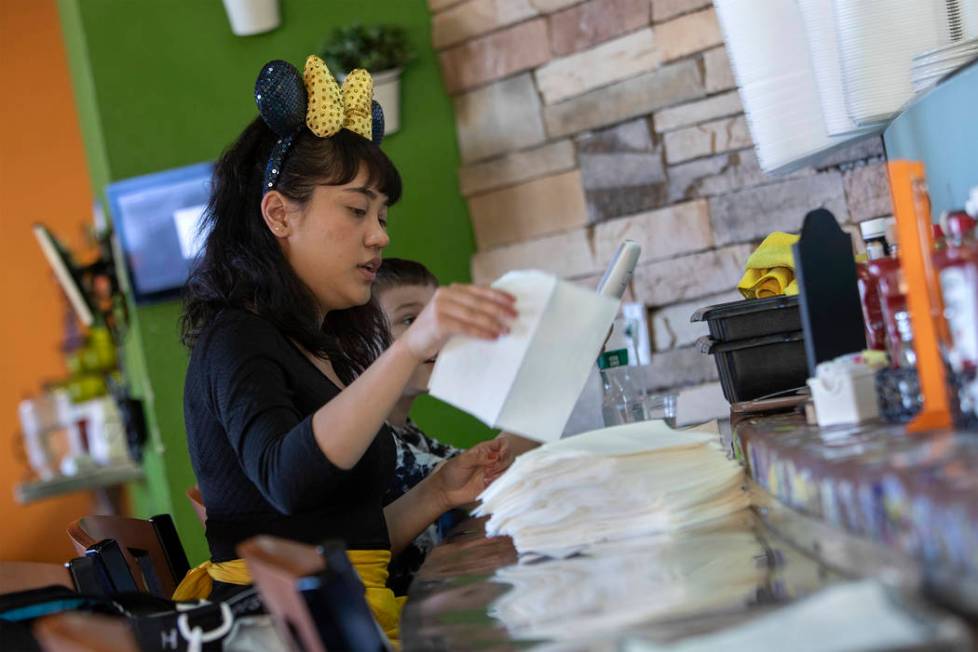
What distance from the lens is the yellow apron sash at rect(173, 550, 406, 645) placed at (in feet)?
6.29

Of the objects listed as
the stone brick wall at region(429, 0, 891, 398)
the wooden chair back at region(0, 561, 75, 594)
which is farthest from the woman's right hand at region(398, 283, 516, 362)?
the stone brick wall at region(429, 0, 891, 398)

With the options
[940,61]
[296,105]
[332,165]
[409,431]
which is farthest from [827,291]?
[409,431]

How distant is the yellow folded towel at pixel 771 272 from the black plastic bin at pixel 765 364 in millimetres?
152

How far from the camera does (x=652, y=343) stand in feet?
12.5

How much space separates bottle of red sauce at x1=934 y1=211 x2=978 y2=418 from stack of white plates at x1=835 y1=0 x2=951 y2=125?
95 cm

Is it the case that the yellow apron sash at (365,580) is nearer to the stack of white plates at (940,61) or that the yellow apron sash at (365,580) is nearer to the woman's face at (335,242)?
the woman's face at (335,242)

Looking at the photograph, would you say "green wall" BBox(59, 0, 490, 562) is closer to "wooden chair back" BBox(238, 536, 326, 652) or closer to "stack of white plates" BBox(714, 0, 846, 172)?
"stack of white plates" BBox(714, 0, 846, 172)

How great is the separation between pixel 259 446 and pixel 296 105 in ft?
2.42

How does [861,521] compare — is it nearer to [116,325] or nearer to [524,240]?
[524,240]

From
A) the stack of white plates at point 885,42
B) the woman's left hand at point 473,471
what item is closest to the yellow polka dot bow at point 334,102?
the woman's left hand at point 473,471

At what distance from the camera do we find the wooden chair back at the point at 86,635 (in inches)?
41.0

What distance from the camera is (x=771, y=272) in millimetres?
2393

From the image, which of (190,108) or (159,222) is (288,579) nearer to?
(159,222)

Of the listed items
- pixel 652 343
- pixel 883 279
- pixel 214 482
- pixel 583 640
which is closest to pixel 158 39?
pixel 652 343
